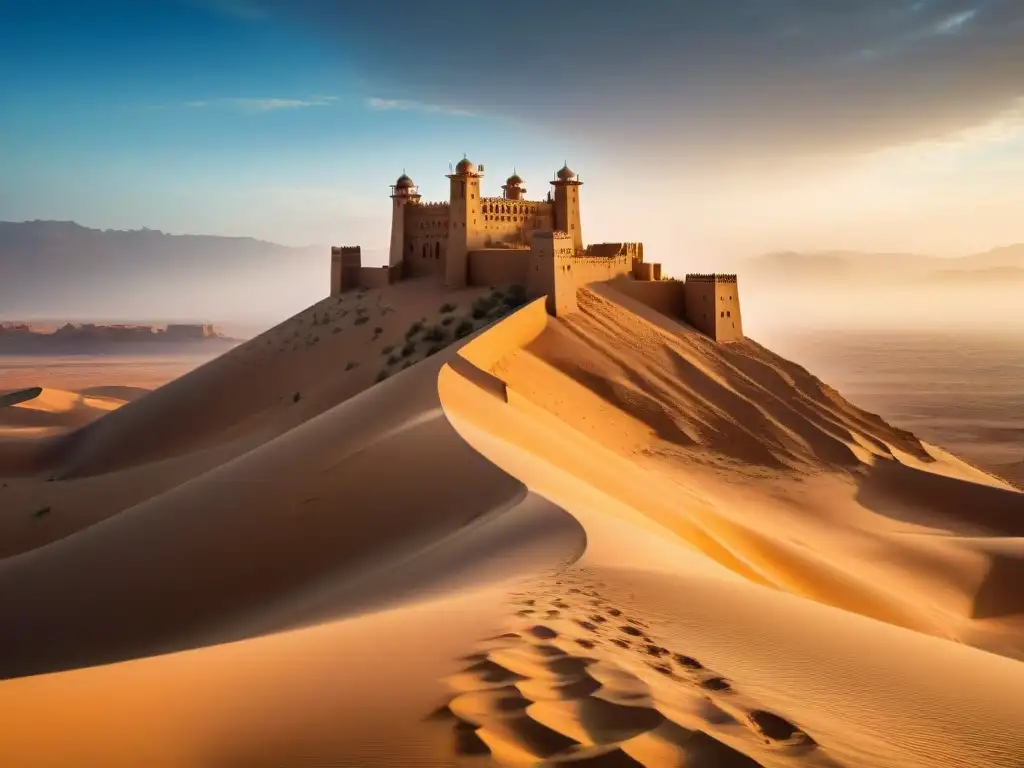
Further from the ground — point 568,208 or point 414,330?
point 568,208

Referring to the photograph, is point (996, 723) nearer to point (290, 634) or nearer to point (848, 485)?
point (290, 634)

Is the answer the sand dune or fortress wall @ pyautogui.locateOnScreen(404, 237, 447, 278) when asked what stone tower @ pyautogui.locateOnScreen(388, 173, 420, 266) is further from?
the sand dune

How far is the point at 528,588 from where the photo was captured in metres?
6.38

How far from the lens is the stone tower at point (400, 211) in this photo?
38062mm

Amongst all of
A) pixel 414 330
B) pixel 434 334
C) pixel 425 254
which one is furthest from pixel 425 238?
pixel 434 334

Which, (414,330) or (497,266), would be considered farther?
(497,266)

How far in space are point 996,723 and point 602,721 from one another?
287 centimetres

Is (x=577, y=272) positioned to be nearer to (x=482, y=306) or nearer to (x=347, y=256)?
(x=482, y=306)

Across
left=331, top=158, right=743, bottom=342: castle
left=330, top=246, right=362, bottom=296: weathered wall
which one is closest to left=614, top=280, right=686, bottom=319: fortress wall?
left=331, top=158, right=743, bottom=342: castle

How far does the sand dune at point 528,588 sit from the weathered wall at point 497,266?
5148 mm

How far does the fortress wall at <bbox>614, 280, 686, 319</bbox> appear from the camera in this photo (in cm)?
3369

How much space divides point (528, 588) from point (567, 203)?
33220 mm

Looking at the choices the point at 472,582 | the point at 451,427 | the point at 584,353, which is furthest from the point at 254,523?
the point at 584,353

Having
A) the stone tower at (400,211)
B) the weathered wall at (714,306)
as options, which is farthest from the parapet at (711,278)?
the stone tower at (400,211)
